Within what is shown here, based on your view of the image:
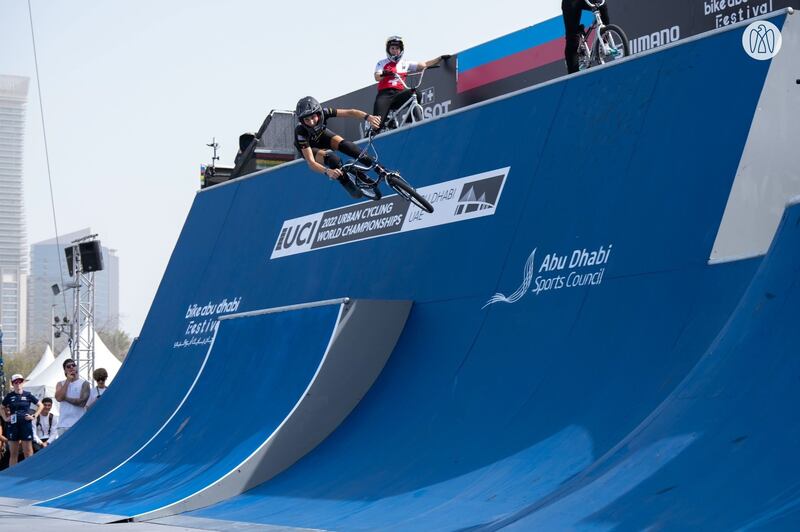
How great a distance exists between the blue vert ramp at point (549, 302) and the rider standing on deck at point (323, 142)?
90cm

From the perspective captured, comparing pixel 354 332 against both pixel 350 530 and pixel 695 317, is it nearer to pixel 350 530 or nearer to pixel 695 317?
pixel 350 530

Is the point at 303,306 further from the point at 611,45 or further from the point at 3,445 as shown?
the point at 3,445

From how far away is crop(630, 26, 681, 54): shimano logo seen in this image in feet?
37.6

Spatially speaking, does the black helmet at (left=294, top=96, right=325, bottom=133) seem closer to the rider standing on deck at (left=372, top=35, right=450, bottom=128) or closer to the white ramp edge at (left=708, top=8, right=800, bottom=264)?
the rider standing on deck at (left=372, top=35, right=450, bottom=128)

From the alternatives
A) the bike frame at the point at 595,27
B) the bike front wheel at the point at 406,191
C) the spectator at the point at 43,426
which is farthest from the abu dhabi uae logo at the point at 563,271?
the spectator at the point at 43,426

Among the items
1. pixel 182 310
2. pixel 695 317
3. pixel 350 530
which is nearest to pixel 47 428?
pixel 182 310

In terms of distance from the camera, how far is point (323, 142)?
11062 millimetres

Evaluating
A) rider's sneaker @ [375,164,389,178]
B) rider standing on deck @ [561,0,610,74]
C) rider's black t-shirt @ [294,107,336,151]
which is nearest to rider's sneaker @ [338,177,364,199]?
rider's sneaker @ [375,164,389,178]

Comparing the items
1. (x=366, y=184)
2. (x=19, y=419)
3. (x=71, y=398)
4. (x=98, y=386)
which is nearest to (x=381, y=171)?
(x=366, y=184)

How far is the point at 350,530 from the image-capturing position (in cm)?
754

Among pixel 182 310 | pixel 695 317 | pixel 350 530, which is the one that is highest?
pixel 182 310

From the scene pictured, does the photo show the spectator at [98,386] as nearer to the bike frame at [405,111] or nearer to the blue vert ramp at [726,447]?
the bike frame at [405,111]

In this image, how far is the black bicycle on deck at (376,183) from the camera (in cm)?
1056

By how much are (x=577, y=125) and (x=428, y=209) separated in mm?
1933
